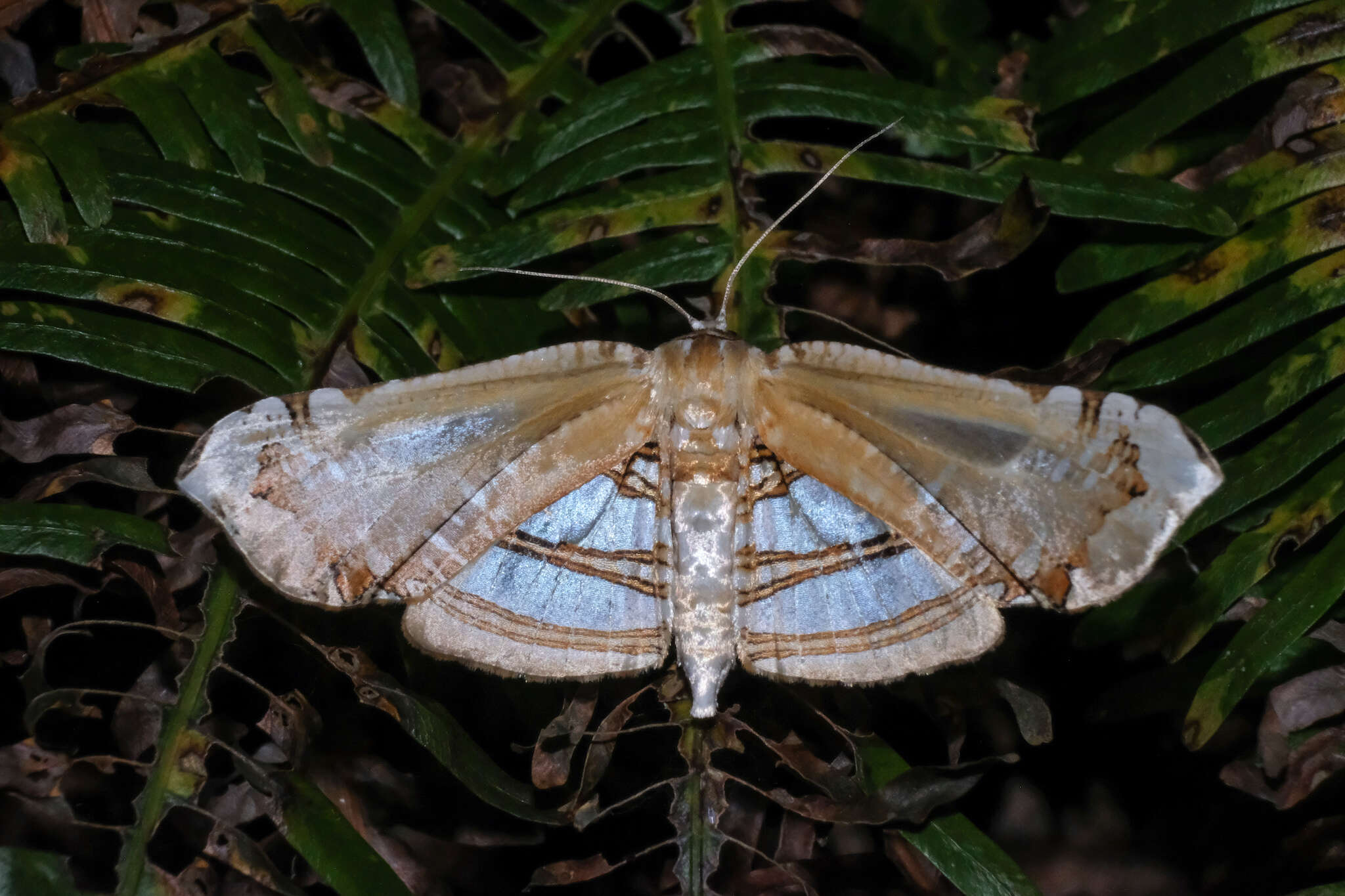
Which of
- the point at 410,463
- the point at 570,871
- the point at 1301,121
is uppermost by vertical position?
the point at 1301,121

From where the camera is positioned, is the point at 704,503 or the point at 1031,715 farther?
the point at 704,503

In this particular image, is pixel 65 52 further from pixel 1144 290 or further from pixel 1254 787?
pixel 1254 787

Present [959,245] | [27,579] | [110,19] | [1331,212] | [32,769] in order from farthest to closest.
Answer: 1. [110,19]
2. [959,245]
3. [1331,212]
4. [27,579]
5. [32,769]

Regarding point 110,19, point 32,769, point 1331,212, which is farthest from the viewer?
point 110,19

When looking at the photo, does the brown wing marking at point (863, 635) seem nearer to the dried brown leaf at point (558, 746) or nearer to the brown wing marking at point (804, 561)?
the brown wing marking at point (804, 561)

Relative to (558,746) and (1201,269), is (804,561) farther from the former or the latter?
(1201,269)

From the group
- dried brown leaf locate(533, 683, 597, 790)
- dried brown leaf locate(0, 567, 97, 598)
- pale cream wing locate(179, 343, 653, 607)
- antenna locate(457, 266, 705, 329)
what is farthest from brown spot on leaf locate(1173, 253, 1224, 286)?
dried brown leaf locate(0, 567, 97, 598)

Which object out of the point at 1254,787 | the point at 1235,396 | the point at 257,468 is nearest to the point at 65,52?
the point at 257,468

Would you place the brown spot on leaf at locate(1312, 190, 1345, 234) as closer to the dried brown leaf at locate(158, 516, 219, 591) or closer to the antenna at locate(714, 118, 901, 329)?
the antenna at locate(714, 118, 901, 329)

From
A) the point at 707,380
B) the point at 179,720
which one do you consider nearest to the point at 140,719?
the point at 179,720
